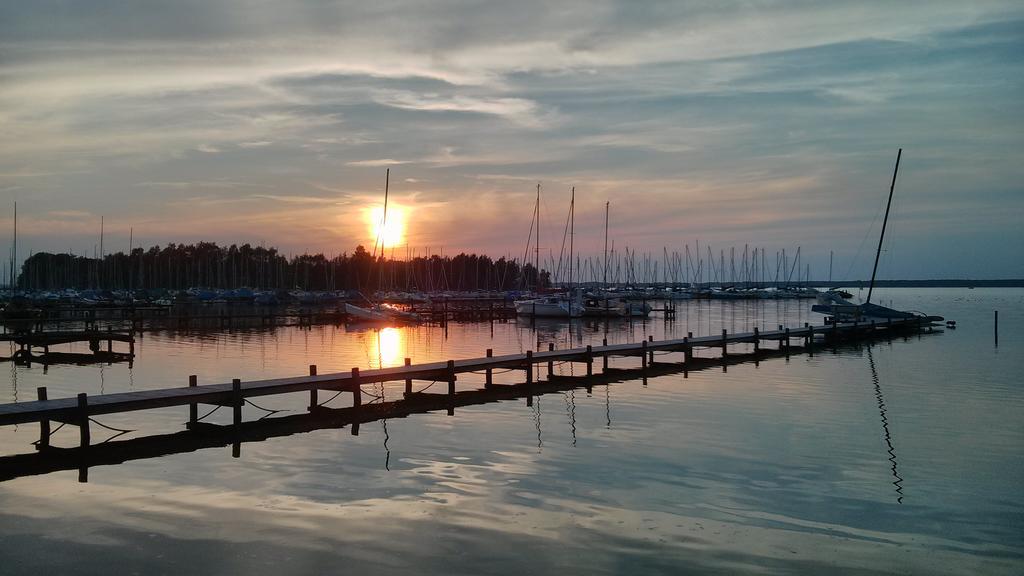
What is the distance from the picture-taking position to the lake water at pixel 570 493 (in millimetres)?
12758

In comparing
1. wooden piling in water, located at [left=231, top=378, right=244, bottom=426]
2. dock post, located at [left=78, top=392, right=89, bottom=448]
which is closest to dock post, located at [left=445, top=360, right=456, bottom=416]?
wooden piling in water, located at [left=231, top=378, right=244, bottom=426]

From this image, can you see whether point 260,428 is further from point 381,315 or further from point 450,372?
point 381,315

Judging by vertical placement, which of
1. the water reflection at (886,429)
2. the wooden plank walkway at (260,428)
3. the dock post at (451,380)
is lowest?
the water reflection at (886,429)

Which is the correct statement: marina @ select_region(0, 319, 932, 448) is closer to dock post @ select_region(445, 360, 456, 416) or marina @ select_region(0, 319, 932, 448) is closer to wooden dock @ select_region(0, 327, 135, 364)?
dock post @ select_region(445, 360, 456, 416)

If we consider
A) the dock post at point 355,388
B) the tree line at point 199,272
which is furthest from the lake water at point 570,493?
the tree line at point 199,272

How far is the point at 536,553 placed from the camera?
42.3 feet

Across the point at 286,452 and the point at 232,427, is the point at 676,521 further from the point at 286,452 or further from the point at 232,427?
the point at 232,427

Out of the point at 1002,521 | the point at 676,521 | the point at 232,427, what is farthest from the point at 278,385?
the point at 1002,521

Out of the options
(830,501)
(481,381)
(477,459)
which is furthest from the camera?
(481,381)

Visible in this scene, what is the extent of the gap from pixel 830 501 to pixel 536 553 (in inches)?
260

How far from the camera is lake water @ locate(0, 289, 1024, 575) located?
12758 millimetres

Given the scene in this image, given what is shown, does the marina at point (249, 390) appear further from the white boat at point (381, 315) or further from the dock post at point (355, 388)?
the white boat at point (381, 315)

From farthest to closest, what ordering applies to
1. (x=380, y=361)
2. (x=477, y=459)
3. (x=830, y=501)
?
(x=380, y=361) → (x=477, y=459) → (x=830, y=501)

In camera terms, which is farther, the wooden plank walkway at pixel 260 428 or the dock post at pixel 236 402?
the dock post at pixel 236 402
